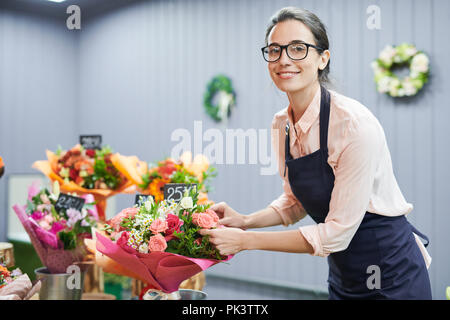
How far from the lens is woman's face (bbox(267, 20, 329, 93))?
123 centimetres

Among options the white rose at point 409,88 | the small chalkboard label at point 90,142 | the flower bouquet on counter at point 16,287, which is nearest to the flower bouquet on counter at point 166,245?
the flower bouquet on counter at point 16,287

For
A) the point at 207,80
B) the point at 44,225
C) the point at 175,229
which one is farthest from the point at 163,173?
the point at 207,80

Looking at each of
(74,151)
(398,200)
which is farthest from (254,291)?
(398,200)

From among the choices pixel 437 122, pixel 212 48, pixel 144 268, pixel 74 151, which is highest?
pixel 212 48

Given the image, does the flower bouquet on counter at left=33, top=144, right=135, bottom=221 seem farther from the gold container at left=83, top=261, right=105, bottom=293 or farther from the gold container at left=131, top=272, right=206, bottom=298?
the gold container at left=131, top=272, right=206, bottom=298

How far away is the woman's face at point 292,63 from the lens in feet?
4.02

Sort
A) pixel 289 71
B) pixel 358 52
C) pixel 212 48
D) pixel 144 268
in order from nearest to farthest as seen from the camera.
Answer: pixel 144 268 → pixel 289 71 → pixel 358 52 → pixel 212 48

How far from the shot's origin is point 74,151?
76.8 inches

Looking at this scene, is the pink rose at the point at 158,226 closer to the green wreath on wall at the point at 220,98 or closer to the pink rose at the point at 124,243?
the pink rose at the point at 124,243

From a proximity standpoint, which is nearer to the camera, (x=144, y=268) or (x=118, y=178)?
(x=144, y=268)

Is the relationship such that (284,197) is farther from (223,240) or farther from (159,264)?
(159,264)

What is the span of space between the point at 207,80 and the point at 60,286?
10.7ft

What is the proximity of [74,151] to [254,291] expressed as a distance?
257cm
